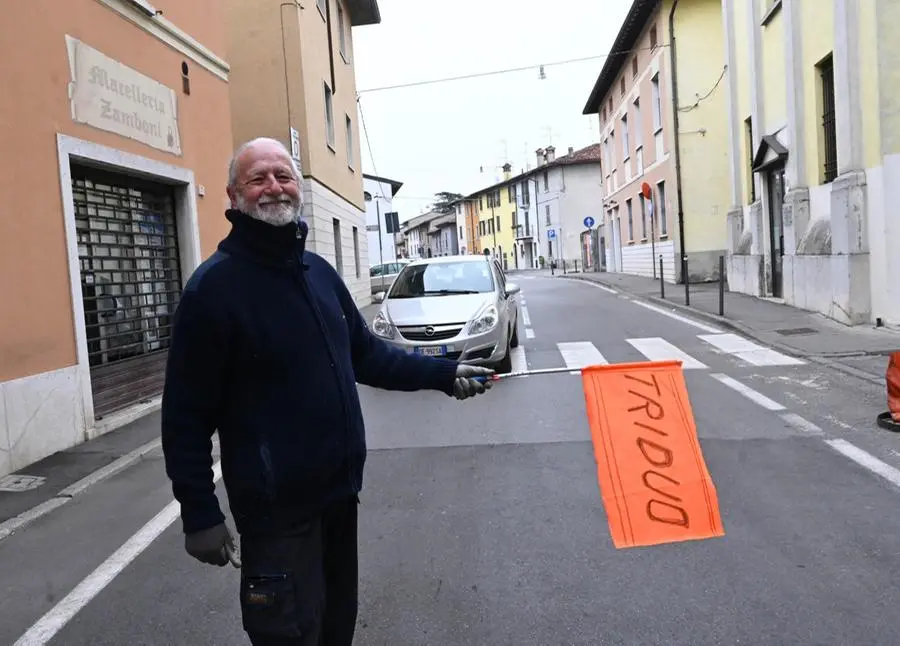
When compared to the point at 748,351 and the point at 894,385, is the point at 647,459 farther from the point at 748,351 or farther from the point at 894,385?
the point at 748,351

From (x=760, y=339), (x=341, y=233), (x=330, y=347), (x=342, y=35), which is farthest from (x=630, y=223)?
(x=330, y=347)

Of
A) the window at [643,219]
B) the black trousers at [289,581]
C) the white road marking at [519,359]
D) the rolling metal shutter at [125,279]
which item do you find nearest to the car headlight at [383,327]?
the white road marking at [519,359]

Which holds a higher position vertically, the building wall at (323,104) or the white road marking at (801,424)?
the building wall at (323,104)

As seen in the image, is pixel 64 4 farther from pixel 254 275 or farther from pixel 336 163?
pixel 336 163

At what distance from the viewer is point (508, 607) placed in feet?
11.5

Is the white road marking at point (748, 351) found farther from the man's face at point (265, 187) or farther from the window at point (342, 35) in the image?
the window at point (342, 35)

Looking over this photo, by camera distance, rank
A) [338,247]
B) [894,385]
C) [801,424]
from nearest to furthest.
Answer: [894,385]
[801,424]
[338,247]

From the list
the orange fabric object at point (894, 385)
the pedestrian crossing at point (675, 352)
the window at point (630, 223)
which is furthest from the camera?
the window at point (630, 223)

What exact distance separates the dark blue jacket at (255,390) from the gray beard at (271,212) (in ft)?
0.08

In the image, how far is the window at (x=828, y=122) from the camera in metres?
13.7

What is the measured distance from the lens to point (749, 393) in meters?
8.13

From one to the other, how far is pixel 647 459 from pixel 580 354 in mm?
8372

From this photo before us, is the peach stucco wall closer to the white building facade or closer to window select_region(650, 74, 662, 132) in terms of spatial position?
window select_region(650, 74, 662, 132)

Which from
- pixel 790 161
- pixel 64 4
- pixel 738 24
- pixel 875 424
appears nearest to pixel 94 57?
pixel 64 4
